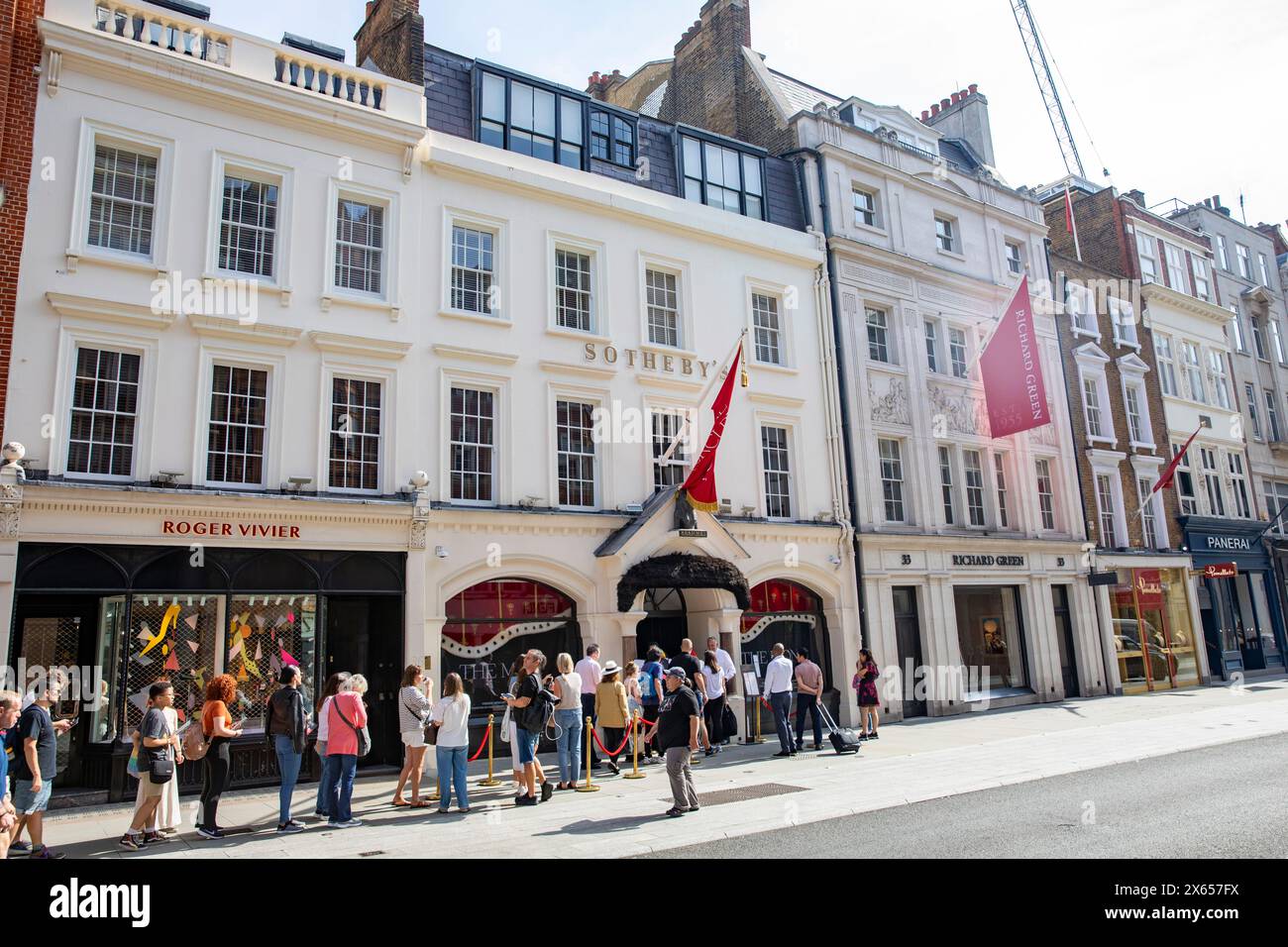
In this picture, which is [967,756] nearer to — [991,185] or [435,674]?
[435,674]

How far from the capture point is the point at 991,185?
27500 mm

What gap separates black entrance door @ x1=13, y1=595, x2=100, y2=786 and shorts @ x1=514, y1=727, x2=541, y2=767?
20.8 ft

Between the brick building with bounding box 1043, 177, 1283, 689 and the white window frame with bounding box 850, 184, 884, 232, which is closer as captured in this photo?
the white window frame with bounding box 850, 184, 884, 232

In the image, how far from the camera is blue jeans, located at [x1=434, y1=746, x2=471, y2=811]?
11.2 m

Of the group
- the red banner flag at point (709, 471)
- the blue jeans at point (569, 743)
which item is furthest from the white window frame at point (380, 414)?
the red banner flag at point (709, 471)

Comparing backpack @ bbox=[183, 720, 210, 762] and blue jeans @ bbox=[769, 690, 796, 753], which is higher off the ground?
backpack @ bbox=[183, 720, 210, 762]

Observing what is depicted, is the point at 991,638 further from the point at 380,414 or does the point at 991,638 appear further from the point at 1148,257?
the point at 1148,257

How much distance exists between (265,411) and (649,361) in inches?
307

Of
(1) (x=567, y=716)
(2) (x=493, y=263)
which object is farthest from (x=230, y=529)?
(2) (x=493, y=263)

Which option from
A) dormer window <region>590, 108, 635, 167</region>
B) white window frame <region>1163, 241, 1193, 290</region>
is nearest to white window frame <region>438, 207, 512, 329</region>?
dormer window <region>590, 108, 635, 167</region>

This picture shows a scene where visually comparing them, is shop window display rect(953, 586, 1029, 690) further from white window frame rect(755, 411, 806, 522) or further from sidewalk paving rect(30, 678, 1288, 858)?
white window frame rect(755, 411, 806, 522)

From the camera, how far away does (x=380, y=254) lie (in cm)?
1603

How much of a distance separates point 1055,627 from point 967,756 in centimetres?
1247
